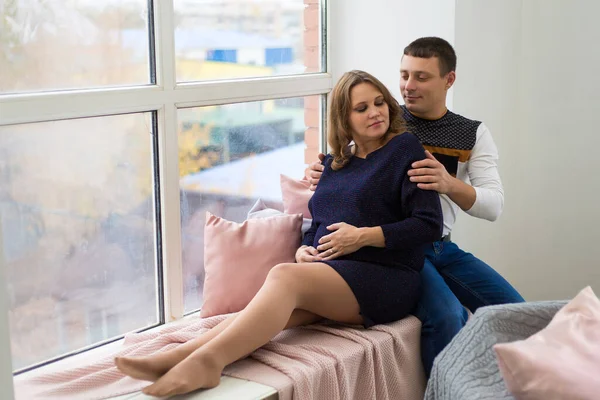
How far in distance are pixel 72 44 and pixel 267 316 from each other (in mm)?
925

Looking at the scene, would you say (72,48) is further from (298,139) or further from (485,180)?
(485,180)

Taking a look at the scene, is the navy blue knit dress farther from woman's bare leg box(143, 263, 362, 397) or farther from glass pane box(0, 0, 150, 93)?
glass pane box(0, 0, 150, 93)

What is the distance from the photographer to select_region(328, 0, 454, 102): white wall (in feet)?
9.41

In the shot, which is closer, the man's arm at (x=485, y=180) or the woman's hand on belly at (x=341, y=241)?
the woman's hand on belly at (x=341, y=241)

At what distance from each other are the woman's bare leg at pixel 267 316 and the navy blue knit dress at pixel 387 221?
5 centimetres

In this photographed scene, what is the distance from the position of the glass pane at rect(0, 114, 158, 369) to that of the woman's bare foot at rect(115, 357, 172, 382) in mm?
472

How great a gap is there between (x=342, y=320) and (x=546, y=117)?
146 centimetres

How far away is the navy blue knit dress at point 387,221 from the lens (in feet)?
7.41

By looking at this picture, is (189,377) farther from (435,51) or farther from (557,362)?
(435,51)

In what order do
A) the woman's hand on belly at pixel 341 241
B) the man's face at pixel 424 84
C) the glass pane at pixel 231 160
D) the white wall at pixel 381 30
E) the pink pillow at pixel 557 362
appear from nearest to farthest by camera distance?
the pink pillow at pixel 557 362, the woman's hand on belly at pixel 341 241, the man's face at pixel 424 84, the glass pane at pixel 231 160, the white wall at pixel 381 30

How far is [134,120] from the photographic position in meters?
2.40

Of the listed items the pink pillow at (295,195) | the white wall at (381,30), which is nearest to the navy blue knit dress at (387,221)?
the pink pillow at (295,195)

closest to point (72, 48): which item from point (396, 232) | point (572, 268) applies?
point (396, 232)

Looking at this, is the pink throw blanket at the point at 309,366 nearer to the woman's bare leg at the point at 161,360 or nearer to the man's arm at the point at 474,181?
the woman's bare leg at the point at 161,360
